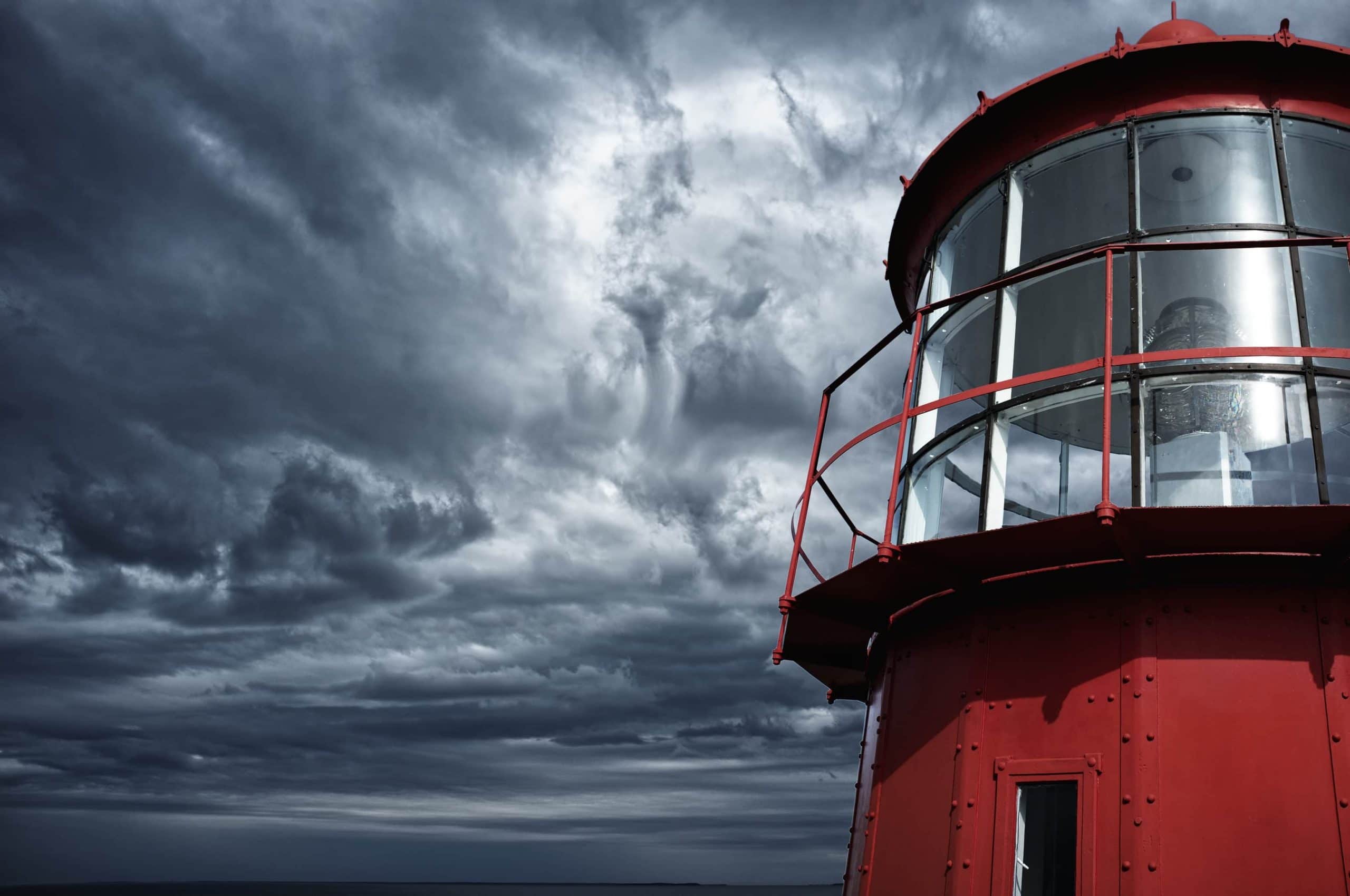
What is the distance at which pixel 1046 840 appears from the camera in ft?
18.3

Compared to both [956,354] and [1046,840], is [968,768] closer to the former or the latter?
[1046,840]

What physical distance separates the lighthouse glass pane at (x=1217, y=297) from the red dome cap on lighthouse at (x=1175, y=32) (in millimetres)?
1988

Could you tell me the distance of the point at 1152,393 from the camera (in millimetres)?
7215

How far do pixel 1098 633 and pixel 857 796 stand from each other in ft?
7.87

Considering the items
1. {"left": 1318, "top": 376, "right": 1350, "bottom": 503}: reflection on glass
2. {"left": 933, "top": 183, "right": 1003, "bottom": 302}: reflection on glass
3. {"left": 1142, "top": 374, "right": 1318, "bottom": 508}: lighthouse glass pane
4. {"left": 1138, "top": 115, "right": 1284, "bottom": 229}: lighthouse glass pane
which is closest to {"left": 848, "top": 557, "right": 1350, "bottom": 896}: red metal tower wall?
{"left": 1142, "top": 374, "right": 1318, "bottom": 508}: lighthouse glass pane

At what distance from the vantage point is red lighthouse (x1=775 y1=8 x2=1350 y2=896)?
16.7ft

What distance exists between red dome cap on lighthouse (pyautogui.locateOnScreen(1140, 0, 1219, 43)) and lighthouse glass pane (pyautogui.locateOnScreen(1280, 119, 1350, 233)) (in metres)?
1.17

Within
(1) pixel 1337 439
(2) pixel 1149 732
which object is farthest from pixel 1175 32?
(2) pixel 1149 732

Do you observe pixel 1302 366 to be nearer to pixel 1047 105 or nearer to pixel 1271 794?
pixel 1271 794

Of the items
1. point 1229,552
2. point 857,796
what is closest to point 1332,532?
point 1229,552

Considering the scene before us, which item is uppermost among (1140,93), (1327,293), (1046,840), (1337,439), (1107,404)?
(1140,93)

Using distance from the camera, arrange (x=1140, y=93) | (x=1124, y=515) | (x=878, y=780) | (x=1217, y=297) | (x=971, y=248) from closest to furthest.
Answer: (x=1124, y=515) < (x=878, y=780) < (x=1217, y=297) < (x=1140, y=93) < (x=971, y=248)

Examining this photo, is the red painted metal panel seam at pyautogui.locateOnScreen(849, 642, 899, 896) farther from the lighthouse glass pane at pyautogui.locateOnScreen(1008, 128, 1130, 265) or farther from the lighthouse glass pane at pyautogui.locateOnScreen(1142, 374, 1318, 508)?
the lighthouse glass pane at pyautogui.locateOnScreen(1008, 128, 1130, 265)

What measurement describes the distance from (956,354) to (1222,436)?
2.48 metres
